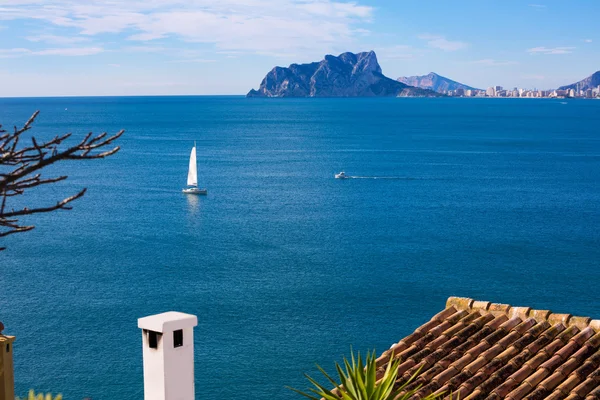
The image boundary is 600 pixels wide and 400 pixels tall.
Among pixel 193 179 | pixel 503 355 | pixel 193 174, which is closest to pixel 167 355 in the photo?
pixel 503 355

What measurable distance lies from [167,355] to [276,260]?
50.7 m

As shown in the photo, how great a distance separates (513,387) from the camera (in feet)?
25.4

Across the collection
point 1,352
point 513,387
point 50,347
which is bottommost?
point 50,347

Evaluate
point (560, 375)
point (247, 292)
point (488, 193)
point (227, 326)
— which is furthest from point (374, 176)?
point (560, 375)

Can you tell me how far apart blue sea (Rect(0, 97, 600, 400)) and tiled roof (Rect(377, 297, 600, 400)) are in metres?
27.9

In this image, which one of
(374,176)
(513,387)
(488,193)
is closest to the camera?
(513,387)

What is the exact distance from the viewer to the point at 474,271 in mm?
54062

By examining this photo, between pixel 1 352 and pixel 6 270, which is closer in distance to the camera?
pixel 1 352

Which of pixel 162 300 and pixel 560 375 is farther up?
pixel 560 375

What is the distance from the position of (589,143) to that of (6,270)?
110m

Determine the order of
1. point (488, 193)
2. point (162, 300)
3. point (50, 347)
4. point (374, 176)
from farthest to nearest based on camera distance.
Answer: point (374, 176), point (488, 193), point (162, 300), point (50, 347)

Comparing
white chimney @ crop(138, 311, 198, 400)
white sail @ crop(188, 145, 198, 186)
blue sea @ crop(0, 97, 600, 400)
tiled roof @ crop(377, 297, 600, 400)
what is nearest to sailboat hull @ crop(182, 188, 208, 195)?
blue sea @ crop(0, 97, 600, 400)

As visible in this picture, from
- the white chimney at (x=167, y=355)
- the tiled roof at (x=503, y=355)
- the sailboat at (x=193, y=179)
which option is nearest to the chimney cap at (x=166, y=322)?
the white chimney at (x=167, y=355)

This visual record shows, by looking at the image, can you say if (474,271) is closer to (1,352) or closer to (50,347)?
(50,347)
